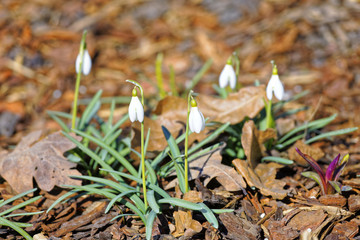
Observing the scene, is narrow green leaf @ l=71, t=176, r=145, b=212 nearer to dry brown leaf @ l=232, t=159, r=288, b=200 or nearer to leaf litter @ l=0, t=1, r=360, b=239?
dry brown leaf @ l=232, t=159, r=288, b=200

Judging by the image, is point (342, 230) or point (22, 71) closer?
point (342, 230)

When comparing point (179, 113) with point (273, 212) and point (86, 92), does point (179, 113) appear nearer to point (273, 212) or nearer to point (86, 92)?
point (273, 212)

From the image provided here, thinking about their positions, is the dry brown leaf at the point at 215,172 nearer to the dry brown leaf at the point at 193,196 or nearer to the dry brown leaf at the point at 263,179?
the dry brown leaf at the point at 263,179

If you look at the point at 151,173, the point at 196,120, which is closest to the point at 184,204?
the point at 151,173

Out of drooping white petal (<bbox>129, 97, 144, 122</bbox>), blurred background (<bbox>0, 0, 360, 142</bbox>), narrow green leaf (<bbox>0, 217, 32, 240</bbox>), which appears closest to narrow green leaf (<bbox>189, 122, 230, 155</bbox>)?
drooping white petal (<bbox>129, 97, 144, 122</bbox>)

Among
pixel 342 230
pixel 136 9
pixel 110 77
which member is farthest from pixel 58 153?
pixel 136 9

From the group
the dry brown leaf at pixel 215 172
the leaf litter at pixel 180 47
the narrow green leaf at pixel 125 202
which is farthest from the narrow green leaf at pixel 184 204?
the leaf litter at pixel 180 47
